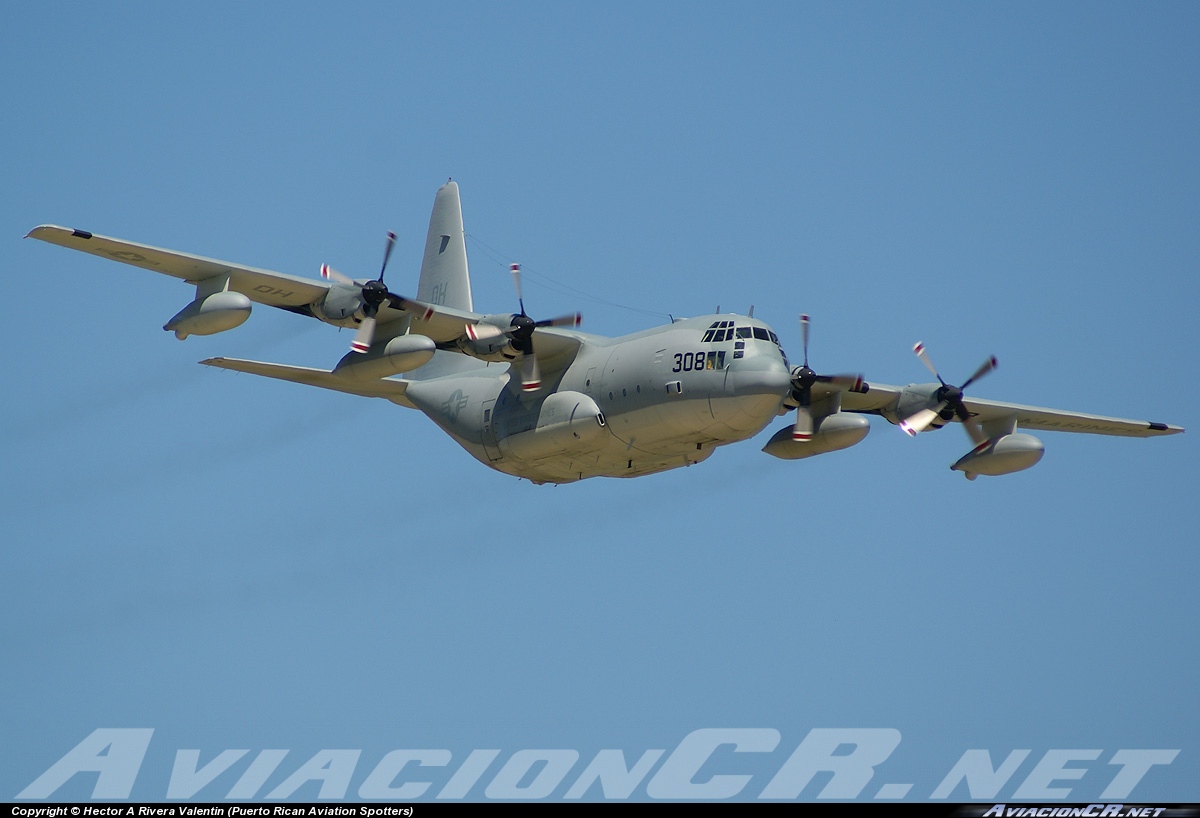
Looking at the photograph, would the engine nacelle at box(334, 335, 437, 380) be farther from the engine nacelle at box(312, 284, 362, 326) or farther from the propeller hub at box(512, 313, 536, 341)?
the propeller hub at box(512, 313, 536, 341)

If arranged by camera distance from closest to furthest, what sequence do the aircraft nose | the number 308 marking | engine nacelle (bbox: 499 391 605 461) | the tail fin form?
the aircraft nose, the number 308 marking, engine nacelle (bbox: 499 391 605 461), the tail fin

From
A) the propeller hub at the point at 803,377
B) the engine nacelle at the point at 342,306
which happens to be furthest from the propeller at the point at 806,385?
the engine nacelle at the point at 342,306

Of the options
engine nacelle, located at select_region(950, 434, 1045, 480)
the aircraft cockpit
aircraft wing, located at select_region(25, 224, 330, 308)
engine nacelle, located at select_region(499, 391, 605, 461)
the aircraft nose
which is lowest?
engine nacelle, located at select_region(950, 434, 1045, 480)

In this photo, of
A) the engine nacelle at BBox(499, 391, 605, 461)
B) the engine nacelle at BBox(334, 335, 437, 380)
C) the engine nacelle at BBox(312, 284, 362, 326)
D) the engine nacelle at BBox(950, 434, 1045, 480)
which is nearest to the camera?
the engine nacelle at BBox(334, 335, 437, 380)

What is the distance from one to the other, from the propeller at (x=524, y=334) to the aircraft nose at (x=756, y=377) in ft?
11.8

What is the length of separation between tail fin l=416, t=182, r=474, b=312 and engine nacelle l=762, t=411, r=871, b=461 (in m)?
7.61

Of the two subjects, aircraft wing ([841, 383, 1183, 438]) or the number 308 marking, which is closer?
the number 308 marking

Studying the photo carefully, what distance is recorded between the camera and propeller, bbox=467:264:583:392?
27.9 metres

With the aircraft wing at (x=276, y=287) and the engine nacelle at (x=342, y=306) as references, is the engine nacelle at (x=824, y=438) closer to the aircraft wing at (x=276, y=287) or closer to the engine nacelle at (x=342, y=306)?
the aircraft wing at (x=276, y=287)

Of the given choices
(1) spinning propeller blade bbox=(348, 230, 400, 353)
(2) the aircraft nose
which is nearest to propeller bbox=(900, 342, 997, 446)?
(2) the aircraft nose

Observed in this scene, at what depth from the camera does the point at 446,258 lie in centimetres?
3434

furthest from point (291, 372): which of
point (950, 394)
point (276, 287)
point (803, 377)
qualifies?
point (950, 394)
